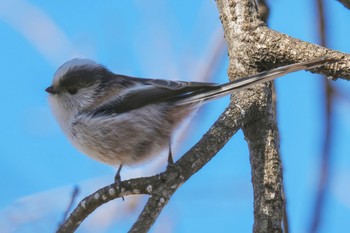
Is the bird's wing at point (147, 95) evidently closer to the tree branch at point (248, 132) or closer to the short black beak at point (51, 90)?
the tree branch at point (248, 132)

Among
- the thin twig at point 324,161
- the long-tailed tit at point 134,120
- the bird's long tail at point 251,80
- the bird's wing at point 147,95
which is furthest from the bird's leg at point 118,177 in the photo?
the thin twig at point 324,161

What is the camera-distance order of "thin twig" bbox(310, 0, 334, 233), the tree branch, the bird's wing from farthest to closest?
the bird's wing → "thin twig" bbox(310, 0, 334, 233) → the tree branch

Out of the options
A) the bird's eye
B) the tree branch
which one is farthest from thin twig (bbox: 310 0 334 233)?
the bird's eye

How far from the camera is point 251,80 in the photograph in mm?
2414

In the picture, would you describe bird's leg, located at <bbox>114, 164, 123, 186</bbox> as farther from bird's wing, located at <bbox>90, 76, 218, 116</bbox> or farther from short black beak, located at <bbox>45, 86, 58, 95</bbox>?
short black beak, located at <bbox>45, 86, 58, 95</bbox>

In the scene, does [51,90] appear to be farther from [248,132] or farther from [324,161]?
[324,161]

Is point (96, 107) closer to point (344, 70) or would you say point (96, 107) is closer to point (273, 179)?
point (273, 179)

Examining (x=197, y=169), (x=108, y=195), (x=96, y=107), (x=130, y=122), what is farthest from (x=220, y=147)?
(x=96, y=107)

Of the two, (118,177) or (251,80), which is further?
(118,177)

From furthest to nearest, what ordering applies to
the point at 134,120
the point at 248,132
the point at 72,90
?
1. the point at 72,90
2. the point at 134,120
3. the point at 248,132

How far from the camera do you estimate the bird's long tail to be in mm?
2211

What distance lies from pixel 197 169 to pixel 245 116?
404mm

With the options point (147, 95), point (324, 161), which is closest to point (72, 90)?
point (147, 95)

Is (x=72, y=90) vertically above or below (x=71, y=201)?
above
